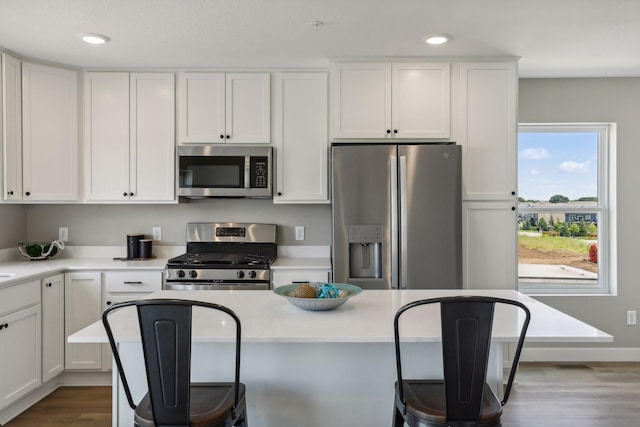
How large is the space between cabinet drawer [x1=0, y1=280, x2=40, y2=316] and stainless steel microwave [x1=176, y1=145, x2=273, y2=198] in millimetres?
1139

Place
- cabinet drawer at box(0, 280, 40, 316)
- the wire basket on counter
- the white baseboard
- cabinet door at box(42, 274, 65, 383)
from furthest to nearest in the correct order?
the white baseboard < the wire basket on counter < cabinet door at box(42, 274, 65, 383) < cabinet drawer at box(0, 280, 40, 316)

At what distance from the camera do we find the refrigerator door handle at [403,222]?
2963mm

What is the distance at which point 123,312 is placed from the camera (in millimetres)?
1836

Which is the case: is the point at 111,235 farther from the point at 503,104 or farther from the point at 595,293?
the point at 595,293

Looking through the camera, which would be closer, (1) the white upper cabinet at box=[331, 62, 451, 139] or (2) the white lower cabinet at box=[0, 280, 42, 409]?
(2) the white lower cabinet at box=[0, 280, 42, 409]

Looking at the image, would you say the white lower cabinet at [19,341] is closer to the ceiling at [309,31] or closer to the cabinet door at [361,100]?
the ceiling at [309,31]

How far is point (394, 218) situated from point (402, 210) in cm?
8

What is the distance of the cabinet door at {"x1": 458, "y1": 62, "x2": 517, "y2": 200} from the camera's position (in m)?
3.22

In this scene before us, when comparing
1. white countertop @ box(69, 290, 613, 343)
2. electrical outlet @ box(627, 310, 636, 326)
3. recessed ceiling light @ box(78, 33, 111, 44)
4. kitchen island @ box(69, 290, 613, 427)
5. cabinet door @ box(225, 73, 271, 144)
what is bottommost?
electrical outlet @ box(627, 310, 636, 326)

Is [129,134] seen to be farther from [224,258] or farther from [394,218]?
[394,218]

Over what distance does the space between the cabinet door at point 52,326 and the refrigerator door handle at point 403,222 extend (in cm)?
233

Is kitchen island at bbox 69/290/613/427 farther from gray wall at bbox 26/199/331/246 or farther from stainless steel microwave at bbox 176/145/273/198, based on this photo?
gray wall at bbox 26/199/331/246

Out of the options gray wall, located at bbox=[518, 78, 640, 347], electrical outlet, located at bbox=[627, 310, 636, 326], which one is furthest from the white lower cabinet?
electrical outlet, located at bbox=[627, 310, 636, 326]

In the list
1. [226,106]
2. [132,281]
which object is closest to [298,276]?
[132,281]
